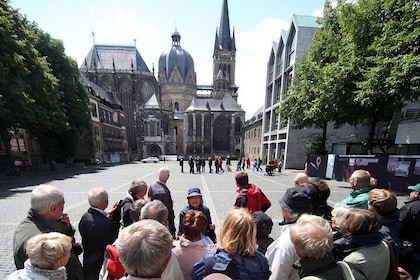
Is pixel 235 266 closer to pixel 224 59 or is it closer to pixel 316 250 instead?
pixel 316 250

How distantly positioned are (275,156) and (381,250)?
2587cm

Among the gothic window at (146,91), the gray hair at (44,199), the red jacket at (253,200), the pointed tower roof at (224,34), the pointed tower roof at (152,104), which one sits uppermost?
the pointed tower roof at (224,34)

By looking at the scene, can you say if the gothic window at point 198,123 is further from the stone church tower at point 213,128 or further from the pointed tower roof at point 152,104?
the pointed tower roof at point 152,104

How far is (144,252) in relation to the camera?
4.30 feet

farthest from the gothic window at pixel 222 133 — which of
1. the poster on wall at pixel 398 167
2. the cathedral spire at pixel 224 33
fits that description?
the poster on wall at pixel 398 167

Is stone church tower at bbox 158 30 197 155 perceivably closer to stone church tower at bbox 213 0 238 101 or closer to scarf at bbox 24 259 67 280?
stone church tower at bbox 213 0 238 101

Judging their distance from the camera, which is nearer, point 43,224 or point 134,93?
point 43,224

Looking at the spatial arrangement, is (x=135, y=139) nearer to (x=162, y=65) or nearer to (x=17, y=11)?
(x=162, y=65)

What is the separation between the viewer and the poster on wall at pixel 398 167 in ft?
34.7

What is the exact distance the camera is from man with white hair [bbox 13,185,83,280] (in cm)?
208

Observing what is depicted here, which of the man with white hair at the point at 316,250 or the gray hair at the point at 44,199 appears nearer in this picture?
the man with white hair at the point at 316,250

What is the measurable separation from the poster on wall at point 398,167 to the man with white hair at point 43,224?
1370 centimetres

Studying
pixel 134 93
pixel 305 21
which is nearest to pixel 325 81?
pixel 305 21

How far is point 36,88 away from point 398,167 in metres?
24.5
